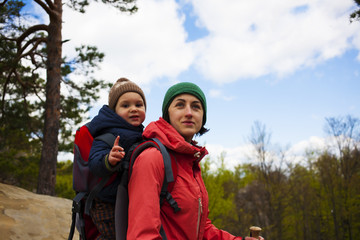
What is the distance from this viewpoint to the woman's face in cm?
189

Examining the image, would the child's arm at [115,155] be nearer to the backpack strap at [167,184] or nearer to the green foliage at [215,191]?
the backpack strap at [167,184]

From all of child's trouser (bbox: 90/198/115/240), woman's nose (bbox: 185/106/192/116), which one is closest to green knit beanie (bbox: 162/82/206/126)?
woman's nose (bbox: 185/106/192/116)

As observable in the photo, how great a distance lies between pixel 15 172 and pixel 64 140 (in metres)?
2.34

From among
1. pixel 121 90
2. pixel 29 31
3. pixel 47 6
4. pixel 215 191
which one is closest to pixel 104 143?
pixel 121 90

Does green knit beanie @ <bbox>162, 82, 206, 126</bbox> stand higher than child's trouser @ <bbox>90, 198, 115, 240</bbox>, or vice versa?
green knit beanie @ <bbox>162, 82, 206, 126</bbox>

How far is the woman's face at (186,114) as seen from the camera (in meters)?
1.89

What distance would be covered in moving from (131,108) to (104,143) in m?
0.42

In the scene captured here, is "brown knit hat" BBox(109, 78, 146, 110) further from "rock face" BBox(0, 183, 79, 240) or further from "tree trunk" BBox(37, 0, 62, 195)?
"tree trunk" BBox(37, 0, 62, 195)

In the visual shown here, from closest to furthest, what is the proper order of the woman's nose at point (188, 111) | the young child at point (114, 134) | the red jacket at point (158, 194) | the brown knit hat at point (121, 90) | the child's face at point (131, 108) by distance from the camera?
the red jacket at point (158, 194)
the young child at point (114, 134)
the woman's nose at point (188, 111)
the child's face at point (131, 108)
the brown knit hat at point (121, 90)

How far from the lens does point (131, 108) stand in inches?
85.4

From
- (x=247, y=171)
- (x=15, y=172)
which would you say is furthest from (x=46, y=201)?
(x=247, y=171)

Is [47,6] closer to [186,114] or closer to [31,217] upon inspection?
[31,217]

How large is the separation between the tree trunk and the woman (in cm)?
819

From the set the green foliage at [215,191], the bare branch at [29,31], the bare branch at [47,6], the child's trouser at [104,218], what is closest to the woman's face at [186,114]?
the child's trouser at [104,218]
